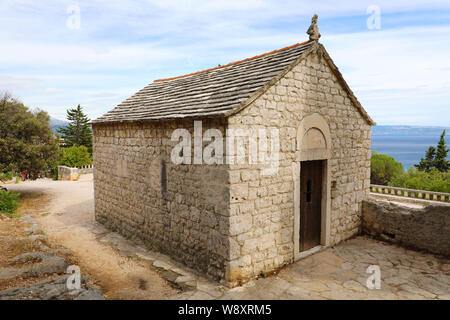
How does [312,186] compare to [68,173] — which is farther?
[68,173]

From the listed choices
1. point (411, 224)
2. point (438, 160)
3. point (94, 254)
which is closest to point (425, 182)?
point (438, 160)

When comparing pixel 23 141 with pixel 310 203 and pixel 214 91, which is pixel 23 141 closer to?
pixel 214 91

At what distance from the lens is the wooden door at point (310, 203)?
6.78 m

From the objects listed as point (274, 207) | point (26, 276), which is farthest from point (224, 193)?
point (26, 276)

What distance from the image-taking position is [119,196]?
8.97m

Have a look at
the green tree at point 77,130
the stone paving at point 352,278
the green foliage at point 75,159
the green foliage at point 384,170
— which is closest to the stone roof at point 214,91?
the stone paving at point 352,278

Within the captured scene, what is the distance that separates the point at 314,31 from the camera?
640 centimetres

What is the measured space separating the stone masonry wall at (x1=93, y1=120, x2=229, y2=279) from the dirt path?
2.57 ft

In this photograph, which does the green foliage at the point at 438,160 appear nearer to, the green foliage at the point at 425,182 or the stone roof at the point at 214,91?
the green foliage at the point at 425,182

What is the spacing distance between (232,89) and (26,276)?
5.16m

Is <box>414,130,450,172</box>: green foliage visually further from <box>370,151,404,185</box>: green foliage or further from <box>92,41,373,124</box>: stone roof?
<box>92,41,373,124</box>: stone roof

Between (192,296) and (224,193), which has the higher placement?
(224,193)

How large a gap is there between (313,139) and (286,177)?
1260 millimetres

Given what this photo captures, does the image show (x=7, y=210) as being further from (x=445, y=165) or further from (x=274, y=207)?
(x=445, y=165)
